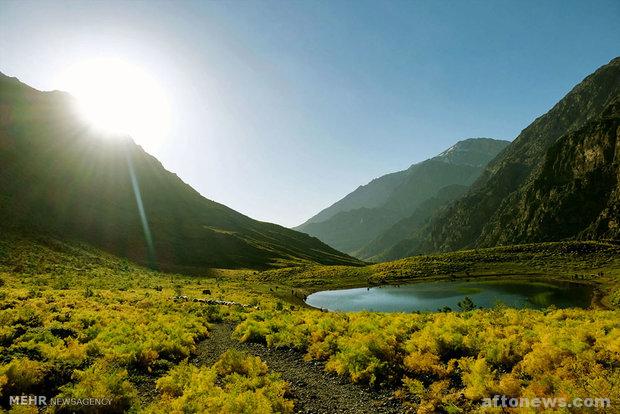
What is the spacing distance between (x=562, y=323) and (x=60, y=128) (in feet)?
702

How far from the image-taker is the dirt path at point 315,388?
40.9 ft

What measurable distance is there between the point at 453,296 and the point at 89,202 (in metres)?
144

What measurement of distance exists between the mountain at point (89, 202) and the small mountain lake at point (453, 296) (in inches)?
2505

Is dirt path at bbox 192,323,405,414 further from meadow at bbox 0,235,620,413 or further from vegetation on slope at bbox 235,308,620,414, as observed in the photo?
vegetation on slope at bbox 235,308,620,414

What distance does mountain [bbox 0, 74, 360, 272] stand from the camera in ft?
403

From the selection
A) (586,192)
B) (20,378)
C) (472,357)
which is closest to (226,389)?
(20,378)

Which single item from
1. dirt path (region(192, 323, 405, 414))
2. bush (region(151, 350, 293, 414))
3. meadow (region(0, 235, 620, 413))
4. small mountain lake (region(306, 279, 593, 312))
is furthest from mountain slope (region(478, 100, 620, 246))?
bush (region(151, 350, 293, 414))

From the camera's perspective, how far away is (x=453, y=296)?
73250 millimetres

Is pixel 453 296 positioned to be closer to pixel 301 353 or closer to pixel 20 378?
pixel 301 353

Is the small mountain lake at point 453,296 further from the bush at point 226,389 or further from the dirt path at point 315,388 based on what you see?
the bush at point 226,389

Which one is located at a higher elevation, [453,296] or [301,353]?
[301,353]

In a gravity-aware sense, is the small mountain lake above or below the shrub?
below

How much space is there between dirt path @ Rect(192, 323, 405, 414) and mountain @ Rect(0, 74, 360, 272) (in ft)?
333

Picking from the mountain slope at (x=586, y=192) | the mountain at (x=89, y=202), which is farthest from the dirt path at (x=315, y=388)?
the mountain slope at (x=586, y=192)
